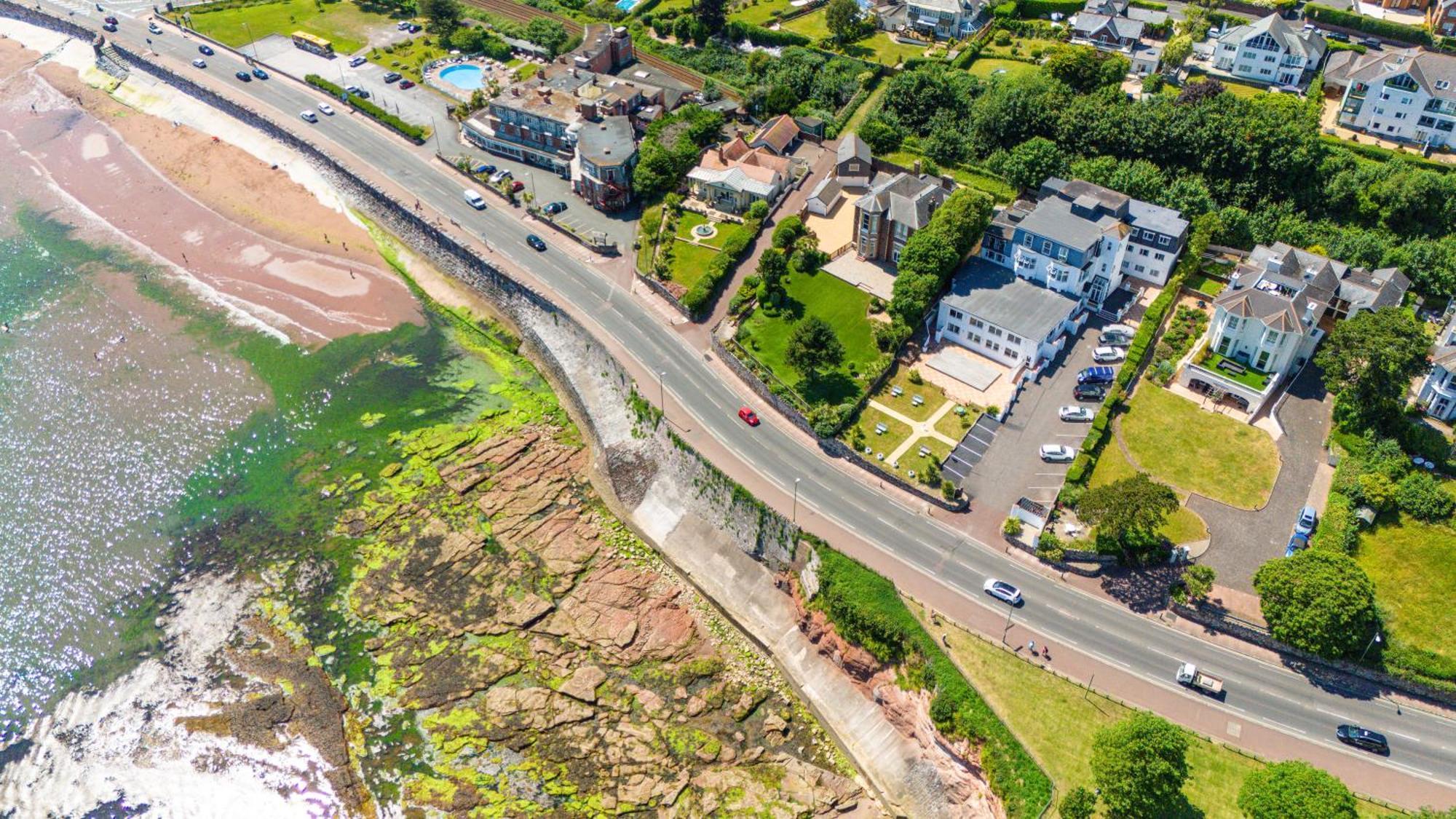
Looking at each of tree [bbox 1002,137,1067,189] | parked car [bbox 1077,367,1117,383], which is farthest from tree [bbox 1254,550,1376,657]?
tree [bbox 1002,137,1067,189]

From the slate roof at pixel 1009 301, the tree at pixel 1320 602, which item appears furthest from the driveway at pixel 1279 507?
the slate roof at pixel 1009 301

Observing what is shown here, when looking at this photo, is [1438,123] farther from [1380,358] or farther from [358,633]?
[358,633]

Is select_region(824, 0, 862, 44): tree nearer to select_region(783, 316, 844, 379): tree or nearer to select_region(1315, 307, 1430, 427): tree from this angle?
select_region(783, 316, 844, 379): tree

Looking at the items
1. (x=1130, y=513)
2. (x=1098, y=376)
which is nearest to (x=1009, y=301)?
(x=1098, y=376)

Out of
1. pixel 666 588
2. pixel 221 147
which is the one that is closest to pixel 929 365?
pixel 666 588

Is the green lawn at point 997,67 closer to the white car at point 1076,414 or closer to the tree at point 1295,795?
the white car at point 1076,414
